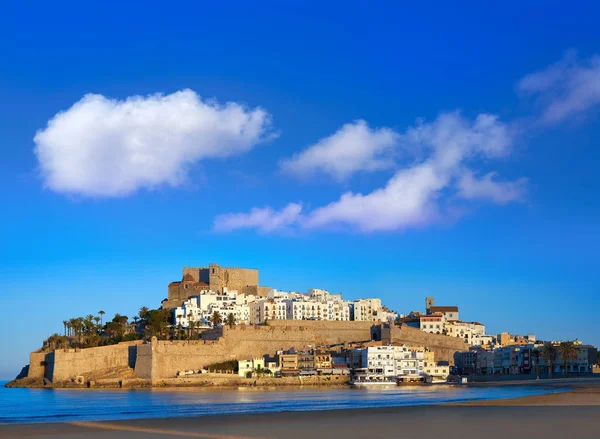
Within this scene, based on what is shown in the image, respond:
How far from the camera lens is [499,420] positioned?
2252 cm

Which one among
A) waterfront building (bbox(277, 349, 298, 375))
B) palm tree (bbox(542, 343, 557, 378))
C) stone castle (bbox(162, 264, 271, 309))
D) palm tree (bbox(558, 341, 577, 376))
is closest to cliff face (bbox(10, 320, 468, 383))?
waterfront building (bbox(277, 349, 298, 375))

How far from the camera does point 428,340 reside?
279 ft

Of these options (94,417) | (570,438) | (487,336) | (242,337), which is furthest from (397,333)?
(570,438)

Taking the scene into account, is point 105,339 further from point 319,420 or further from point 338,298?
point 319,420

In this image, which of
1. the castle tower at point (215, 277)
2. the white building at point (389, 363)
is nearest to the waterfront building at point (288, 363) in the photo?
the white building at point (389, 363)

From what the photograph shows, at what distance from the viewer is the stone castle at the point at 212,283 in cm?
9638

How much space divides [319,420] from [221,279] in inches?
3034

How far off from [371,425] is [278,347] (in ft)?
182

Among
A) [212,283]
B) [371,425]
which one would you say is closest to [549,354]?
[212,283]

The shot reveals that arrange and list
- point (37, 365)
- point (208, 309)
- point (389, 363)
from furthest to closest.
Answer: point (208, 309) < point (37, 365) < point (389, 363)

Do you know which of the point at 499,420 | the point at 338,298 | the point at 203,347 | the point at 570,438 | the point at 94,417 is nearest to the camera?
the point at 570,438

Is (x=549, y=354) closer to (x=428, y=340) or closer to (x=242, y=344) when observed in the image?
(x=428, y=340)

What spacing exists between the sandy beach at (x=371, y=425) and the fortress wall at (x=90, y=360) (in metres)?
45.3

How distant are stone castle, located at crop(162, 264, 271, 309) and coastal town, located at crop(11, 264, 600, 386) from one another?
172mm
